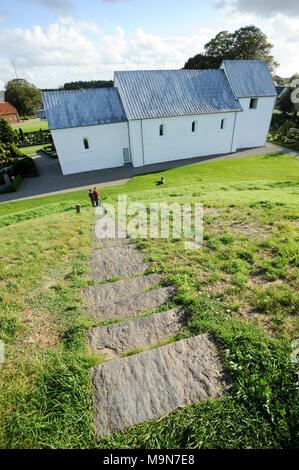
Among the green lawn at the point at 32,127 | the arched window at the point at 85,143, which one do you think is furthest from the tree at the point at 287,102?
the green lawn at the point at 32,127

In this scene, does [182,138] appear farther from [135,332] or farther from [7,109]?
[7,109]

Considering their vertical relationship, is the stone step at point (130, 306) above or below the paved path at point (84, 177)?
above

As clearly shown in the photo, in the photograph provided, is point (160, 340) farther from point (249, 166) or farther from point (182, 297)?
point (249, 166)

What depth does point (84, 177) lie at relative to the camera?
79.5 ft

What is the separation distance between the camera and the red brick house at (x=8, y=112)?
75.2m

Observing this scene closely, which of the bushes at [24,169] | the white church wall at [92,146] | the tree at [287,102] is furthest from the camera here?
the tree at [287,102]

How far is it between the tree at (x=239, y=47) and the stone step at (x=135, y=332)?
48.9 m

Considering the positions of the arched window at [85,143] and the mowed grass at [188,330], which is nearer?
the mowed grass at [188,330]

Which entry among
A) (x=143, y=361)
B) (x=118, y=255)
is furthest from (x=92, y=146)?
(x=143, y=361)

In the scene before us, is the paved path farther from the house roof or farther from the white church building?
the house roof

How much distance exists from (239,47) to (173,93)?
2471 centimetres

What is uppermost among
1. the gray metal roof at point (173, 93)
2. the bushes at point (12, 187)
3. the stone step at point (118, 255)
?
the gray metal roof at point (173, 93)

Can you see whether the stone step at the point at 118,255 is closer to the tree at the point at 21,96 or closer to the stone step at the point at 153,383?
the stone step at the point at 153,383
